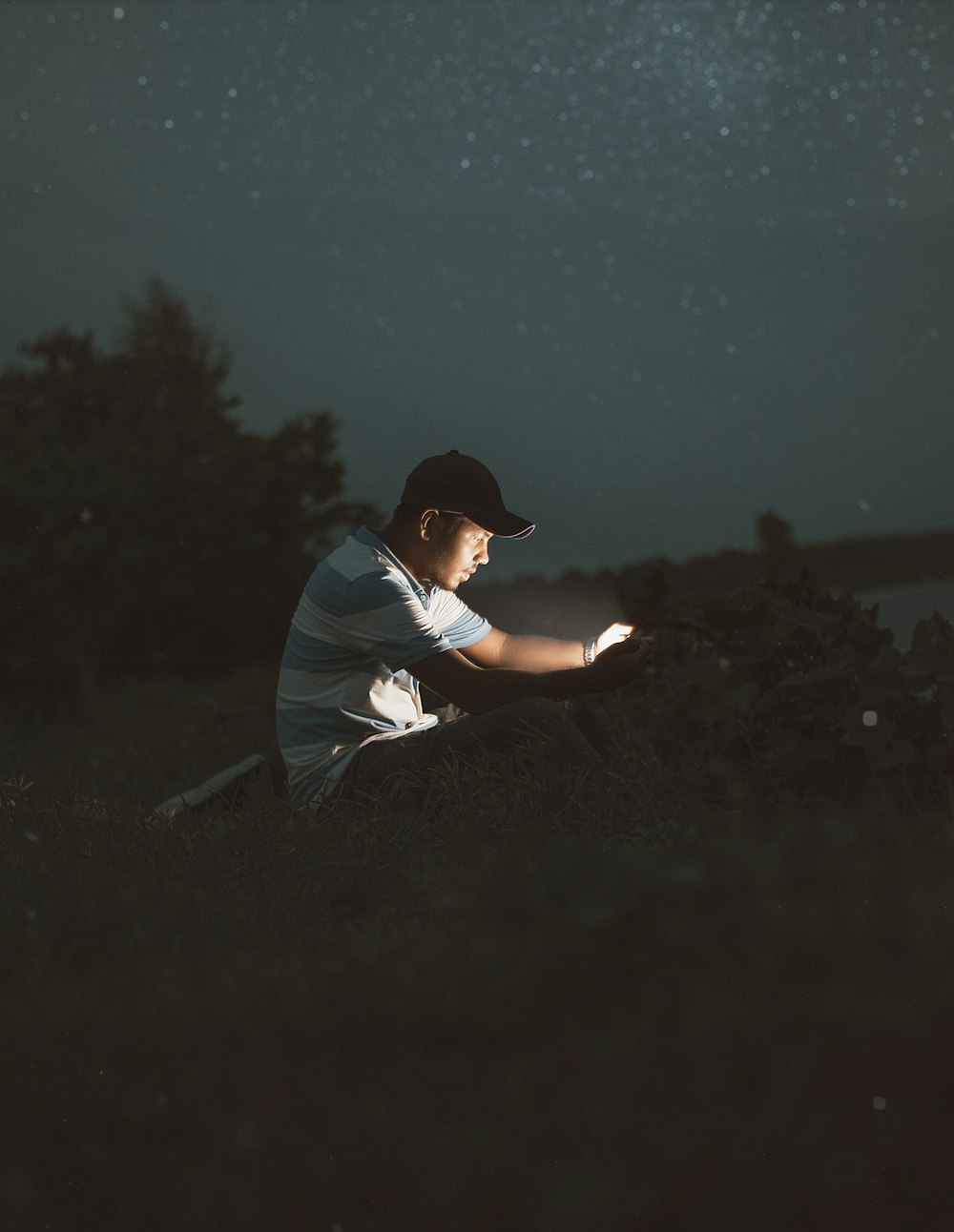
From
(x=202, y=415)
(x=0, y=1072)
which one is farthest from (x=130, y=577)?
(x=0, y=1072)

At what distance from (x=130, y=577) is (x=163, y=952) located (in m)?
7.93

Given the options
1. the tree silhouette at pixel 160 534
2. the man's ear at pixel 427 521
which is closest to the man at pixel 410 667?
the man's ear at pixel 427 521

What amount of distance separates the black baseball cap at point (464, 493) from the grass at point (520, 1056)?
165cm

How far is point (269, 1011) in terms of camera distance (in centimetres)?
187

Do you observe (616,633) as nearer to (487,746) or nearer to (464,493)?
(487,746)

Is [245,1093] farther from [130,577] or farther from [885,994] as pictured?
[130,577]

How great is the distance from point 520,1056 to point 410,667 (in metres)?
2.24

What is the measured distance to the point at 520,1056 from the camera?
1.64 metres

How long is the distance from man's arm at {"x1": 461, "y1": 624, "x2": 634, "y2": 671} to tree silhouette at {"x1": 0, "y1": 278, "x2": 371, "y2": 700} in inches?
192

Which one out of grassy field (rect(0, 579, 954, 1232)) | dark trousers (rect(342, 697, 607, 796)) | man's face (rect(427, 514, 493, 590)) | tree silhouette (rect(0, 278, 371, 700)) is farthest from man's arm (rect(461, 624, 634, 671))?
tree silhouette (rect(0, 278, 371, 700))

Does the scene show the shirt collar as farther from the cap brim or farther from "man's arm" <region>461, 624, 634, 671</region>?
"man's arm" <region>461, 624, 634, 671</region>

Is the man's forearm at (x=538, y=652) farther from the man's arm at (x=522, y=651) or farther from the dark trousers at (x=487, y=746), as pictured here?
the dark trousers at (x=487, y=746)

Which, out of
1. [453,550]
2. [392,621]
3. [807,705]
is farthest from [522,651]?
[807,705]

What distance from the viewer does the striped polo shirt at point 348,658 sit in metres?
3.76
